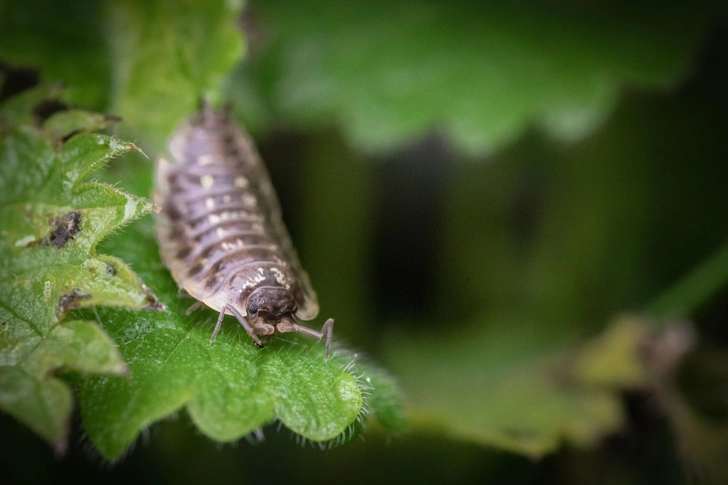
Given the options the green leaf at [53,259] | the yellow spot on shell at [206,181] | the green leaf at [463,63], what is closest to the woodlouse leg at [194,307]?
the green leaf at [53,259]

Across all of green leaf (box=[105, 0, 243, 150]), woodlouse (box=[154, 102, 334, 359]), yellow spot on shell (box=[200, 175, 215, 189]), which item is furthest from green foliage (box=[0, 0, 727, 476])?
yellow spot on shell (box=[200, 175, 215, 189])

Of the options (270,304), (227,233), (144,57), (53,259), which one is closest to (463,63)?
(144,57)

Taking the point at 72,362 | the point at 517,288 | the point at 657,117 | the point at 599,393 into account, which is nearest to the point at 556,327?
the point at 517,288

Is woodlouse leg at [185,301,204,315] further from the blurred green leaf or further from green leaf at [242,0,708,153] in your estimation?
green leaf at [242,0,708,153]

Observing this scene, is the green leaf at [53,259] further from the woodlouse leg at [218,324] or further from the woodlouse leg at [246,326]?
the woodlouse leg at [246,326]

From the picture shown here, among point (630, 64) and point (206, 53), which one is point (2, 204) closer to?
point (206, 53)

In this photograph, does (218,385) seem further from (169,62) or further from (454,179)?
(454,179)
